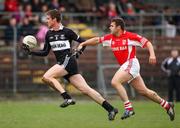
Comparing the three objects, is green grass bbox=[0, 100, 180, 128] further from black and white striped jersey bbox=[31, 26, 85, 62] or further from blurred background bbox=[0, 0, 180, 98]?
blurred background bbox=[0, 0, 180, 98]

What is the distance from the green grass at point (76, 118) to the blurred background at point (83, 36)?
20.7 feet

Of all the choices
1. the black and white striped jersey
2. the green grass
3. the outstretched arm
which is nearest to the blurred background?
the green grass

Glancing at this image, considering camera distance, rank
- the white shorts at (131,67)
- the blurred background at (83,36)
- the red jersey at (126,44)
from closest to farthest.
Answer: the white shorts at (131,67) → the red jersey at (126,44) → the blurred background at (83,36)

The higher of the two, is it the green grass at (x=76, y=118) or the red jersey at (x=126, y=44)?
the red jersey at (x=126, y=44)

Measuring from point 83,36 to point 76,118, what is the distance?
9.80 m

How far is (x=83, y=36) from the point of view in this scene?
26.5 meters

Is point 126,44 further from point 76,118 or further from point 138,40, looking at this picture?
point 76,118

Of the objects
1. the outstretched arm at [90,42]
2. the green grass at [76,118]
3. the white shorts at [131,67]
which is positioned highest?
the outstretched arm at [90,42]

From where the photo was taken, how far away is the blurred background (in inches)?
1048

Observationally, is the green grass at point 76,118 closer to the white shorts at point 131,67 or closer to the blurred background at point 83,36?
the white shorts at point 131,67

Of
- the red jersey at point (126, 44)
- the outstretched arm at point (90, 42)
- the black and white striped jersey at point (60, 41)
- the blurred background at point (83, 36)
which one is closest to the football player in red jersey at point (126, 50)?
the red jersey at point (126, 44)

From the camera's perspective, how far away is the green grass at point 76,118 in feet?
50.0

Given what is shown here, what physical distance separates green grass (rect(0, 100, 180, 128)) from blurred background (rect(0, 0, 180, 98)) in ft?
20.7

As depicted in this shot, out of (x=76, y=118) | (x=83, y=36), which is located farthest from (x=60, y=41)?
(x=83, y=36)
